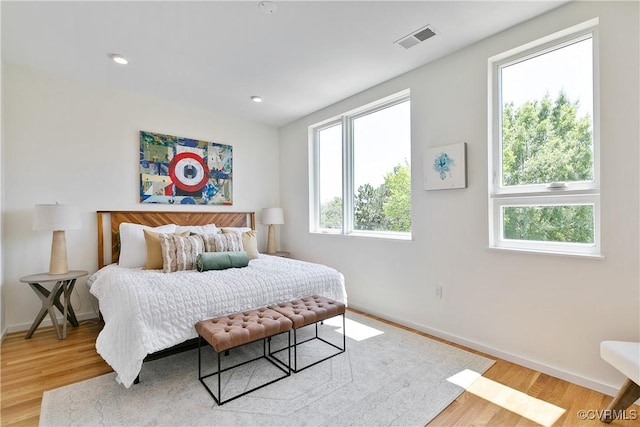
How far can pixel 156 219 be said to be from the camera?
12.3ft

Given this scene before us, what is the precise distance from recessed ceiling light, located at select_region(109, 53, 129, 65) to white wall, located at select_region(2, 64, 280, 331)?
2.72ft

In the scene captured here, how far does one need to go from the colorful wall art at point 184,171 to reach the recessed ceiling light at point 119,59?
3.22ft

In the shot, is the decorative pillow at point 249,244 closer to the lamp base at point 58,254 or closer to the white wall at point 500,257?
the white wall at point 500,257

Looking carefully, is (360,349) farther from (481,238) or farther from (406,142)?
(406,142)

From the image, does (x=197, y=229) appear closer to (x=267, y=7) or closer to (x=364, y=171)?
(x=364, y=171)

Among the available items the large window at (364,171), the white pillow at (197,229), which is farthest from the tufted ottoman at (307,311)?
the white pillow at (197,229)

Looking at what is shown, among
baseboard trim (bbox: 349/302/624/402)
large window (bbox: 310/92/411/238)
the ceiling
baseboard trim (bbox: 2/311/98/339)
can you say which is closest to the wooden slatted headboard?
baseboard trim (bbox: 2/311/98/339)

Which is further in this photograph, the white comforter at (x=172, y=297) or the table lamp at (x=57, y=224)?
the table lamp at (x=57, y=224)

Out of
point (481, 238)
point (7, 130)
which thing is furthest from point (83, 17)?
point (481, 238)

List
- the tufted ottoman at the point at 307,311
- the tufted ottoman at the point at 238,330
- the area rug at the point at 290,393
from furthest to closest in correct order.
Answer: the tufted ottoman at the point at 307,311 → the tufted ottoman at the point at 238,330 → the area rug at the point at 290,393

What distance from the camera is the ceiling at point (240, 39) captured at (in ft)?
7.02

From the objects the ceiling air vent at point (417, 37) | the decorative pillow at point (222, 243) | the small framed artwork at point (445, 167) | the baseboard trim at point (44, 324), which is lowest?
the baseboard trim at point (44, 324)

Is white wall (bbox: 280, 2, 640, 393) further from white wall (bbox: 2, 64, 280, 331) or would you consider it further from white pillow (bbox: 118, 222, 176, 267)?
white wall (bbox: 2, 64, 280, 331)

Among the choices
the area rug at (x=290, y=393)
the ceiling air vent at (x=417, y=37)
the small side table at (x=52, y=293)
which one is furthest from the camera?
the small side table at (x=52, y=293)
